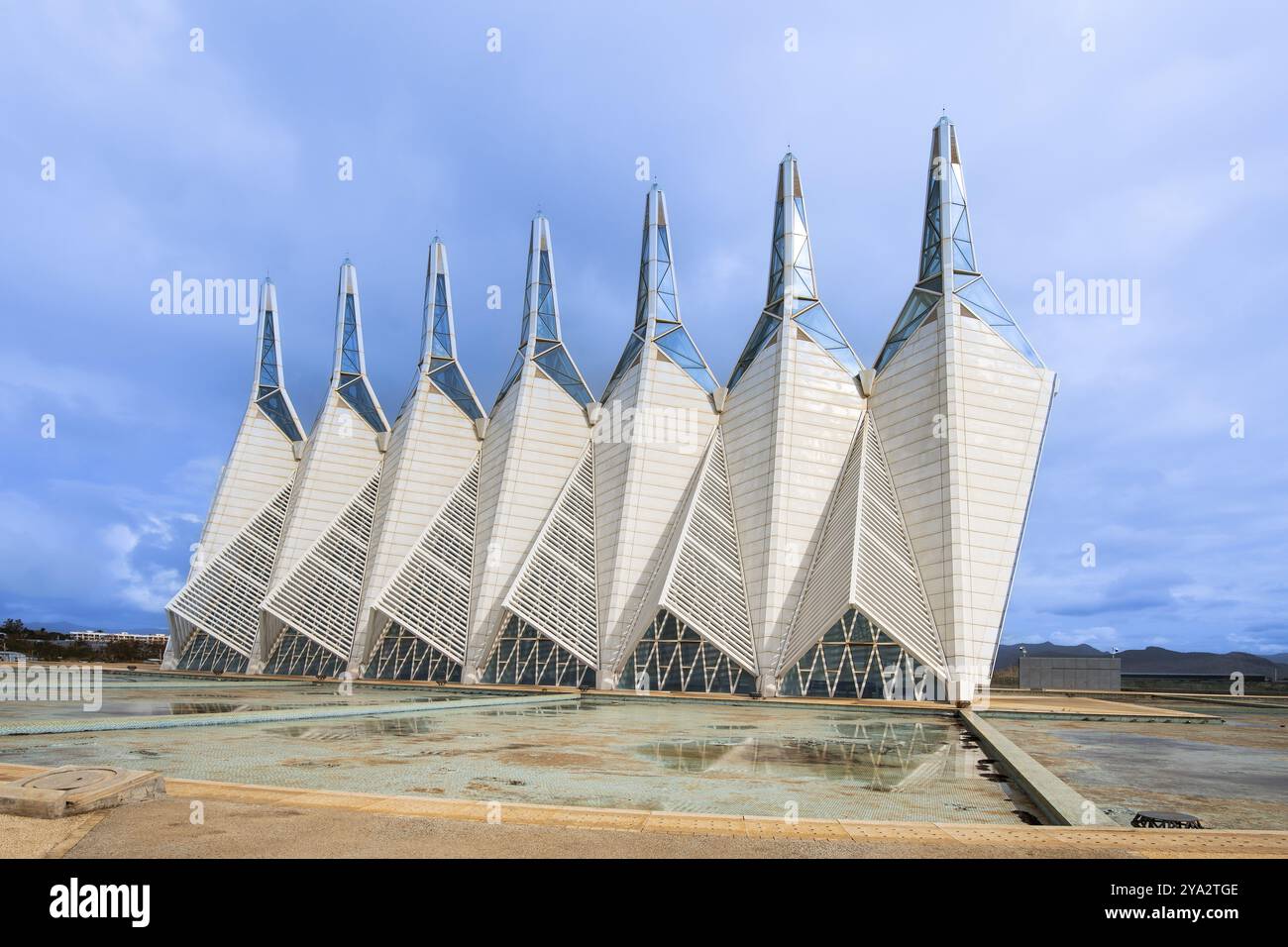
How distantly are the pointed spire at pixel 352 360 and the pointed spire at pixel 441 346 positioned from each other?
500 centimetres

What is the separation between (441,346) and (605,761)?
45.1 metres

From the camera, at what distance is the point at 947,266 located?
38.6m

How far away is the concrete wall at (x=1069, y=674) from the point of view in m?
46.7

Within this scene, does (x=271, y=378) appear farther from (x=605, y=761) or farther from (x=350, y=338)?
(x=605, y=761)

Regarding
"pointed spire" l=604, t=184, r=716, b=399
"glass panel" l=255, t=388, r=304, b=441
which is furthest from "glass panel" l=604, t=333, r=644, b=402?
"glass panel" l=255, t=388, r=304, b=441

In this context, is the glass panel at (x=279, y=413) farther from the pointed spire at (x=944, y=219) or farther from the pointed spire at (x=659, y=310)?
the pointed spire at (x=944, y=219)

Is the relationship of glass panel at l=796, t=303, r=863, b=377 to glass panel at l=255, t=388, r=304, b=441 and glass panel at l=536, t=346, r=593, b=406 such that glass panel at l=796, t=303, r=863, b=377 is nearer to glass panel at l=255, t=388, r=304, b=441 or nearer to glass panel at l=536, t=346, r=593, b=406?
glass panel at l=536, t=346, r=593, b=406

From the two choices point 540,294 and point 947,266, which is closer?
point 947,266

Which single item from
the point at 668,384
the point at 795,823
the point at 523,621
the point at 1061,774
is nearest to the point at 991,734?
the point at 1061,774

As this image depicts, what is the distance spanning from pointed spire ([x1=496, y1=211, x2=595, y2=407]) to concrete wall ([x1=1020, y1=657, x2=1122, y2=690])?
3018cm

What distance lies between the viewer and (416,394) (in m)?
52.4

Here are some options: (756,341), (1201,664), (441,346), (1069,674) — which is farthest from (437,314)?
(1201,664)

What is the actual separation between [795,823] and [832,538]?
29710 millimetres

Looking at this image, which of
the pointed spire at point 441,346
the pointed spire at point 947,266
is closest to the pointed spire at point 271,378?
the pointed spire at point 441,346
